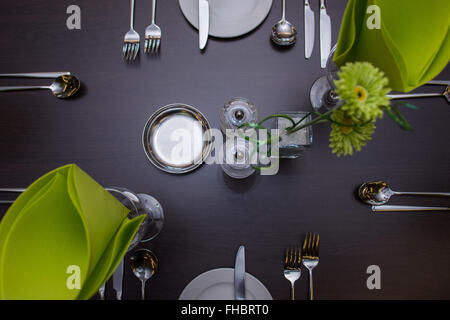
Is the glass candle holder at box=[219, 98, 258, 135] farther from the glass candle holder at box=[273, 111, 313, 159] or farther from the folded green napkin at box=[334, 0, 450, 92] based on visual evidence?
the folded green napkin at box=[334, 0, 450, 92]

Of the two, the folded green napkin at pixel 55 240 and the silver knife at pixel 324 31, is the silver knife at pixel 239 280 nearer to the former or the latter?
the folded green napkin at pixel 55 240

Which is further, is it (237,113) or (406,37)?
(237,113)

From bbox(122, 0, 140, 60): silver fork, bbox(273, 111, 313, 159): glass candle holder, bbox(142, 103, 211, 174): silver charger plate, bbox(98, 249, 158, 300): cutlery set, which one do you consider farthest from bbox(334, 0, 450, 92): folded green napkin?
bbox(98, 249, 158, 300): cutlery set

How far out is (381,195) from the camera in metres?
0.68

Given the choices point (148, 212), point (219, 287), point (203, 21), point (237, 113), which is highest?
point (203, 21)

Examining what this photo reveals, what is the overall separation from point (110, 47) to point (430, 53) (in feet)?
2.44

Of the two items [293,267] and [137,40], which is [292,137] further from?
[137,40]

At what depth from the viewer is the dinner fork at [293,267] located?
68 centimetres

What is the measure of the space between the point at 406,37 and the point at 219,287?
0.70 meters

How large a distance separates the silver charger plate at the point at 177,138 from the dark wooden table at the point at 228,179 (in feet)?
0.09

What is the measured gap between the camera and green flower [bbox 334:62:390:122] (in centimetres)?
34

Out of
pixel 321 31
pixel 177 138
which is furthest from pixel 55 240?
pixel 321 31

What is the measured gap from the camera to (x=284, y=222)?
0.70 metres
